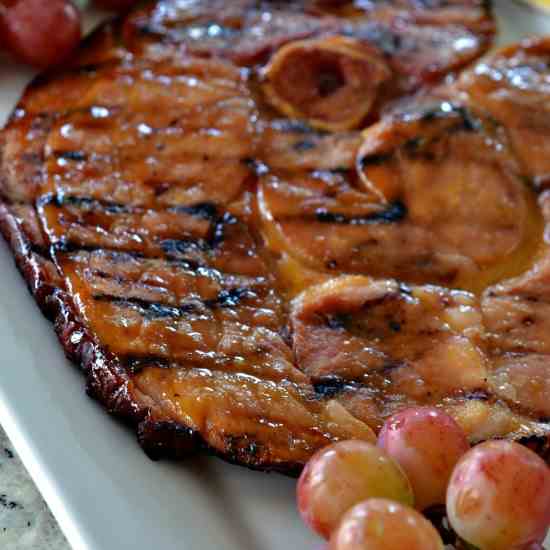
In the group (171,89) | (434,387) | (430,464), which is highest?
(171,89)

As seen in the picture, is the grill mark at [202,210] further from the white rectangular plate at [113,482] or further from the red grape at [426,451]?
the red grape at [426,451]

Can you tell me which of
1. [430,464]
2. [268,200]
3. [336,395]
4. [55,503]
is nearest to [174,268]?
[268,200]

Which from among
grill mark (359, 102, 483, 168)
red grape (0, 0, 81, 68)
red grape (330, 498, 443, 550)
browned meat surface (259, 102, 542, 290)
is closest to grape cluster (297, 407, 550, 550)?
red grape (330, 498, 443, 550)

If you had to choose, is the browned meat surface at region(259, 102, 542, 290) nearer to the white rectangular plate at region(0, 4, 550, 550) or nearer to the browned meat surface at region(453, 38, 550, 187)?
the browned meat surface at region(453, 38, 550, 187)

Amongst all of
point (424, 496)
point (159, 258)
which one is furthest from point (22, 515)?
point (424, 496)

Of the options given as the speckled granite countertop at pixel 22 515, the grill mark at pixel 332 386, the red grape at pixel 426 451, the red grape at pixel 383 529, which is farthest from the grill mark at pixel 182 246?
the red grape at pixel 383 529

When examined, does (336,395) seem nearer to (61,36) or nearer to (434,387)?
(434,387)

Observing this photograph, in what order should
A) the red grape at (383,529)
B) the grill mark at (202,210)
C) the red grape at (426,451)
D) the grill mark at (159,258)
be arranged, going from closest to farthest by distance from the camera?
the red grape at (383,529) < the red grape at (426,451) < the grill mark at (159,258) < the grill mark at (202,210)
